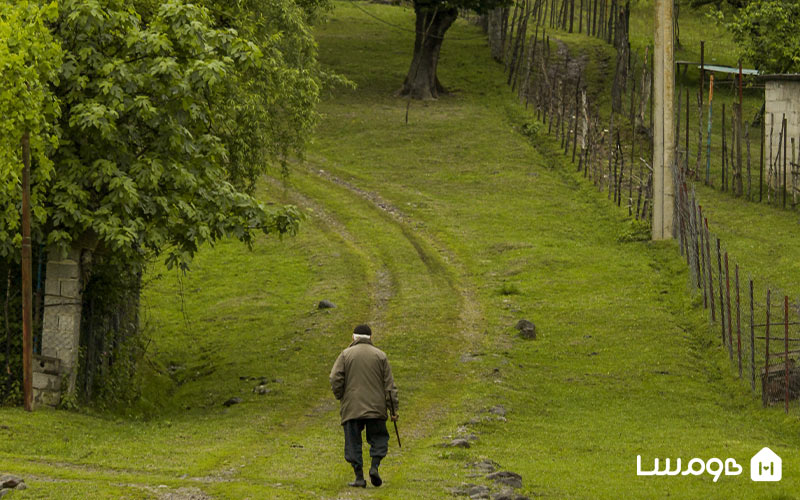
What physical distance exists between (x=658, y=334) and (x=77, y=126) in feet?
49.9

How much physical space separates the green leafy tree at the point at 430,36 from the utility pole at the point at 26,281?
3839 cm

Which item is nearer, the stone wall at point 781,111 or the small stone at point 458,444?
the small stone at point 458,444

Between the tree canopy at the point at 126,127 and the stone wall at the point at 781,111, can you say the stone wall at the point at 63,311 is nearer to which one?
the tree canopy at the point at 126,127

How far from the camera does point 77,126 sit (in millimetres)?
20312

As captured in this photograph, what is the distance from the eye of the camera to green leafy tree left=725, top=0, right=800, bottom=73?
46688 millimetres

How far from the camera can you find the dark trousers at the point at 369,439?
14.7m

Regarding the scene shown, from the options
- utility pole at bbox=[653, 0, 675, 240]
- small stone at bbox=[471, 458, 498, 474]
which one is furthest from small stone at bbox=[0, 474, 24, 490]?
utility pole at bbox=[653, 0, 675, 240]

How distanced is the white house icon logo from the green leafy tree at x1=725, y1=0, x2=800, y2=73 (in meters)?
31.9

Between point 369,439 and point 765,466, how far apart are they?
5905mm

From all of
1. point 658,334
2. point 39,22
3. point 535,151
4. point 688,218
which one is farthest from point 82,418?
point 535,151

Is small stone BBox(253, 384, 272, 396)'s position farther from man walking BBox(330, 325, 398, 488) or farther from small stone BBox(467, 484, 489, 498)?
small stone BBox(467, 484, 489, 498)

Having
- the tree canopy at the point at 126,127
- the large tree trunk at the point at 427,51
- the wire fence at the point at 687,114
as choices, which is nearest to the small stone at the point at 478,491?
the tree canopy at the point at 126,127

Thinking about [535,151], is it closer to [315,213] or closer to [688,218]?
[315,213]

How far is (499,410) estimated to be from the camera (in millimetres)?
21609
